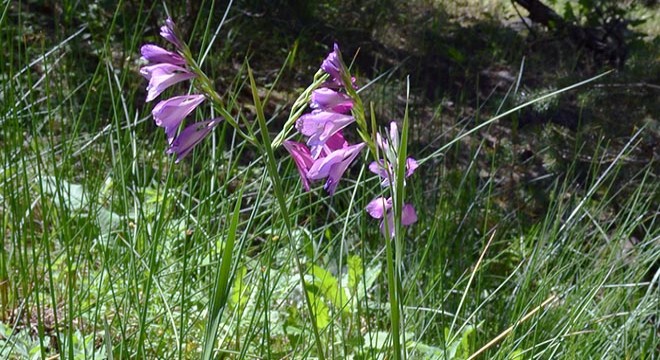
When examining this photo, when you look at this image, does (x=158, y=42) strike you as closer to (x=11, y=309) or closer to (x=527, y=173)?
(x=527, y=173)

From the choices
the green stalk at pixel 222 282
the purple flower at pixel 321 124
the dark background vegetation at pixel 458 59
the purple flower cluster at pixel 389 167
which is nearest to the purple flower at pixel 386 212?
the purple flower cluster at pixel 389 167

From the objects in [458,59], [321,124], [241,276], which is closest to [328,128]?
[321,124]

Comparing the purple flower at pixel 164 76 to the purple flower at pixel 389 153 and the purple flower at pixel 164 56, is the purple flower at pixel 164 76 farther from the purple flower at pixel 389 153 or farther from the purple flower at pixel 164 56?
the purple flower at pixel 389 153

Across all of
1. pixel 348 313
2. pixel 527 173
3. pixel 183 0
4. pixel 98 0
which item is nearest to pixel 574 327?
pixel 348 313

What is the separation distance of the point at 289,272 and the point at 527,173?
187 centimetres

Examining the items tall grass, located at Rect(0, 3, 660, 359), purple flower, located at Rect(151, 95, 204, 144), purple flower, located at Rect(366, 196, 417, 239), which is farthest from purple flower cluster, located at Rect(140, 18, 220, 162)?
tall grass, located at Rect(0, 3, 660, 359)

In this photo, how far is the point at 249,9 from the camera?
4242 millimetres

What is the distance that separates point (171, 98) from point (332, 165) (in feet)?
0.62

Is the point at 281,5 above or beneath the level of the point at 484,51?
above

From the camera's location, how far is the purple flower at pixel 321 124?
3.45 ft

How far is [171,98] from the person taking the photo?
1.04 metres

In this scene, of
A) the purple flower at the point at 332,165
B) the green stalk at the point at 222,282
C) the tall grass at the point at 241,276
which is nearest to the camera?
the green stalk at the point at 222,282

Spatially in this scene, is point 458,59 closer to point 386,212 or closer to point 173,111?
point 386,212

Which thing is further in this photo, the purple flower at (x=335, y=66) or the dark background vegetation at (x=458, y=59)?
the dark background vegetation at (x=458, y=59)
